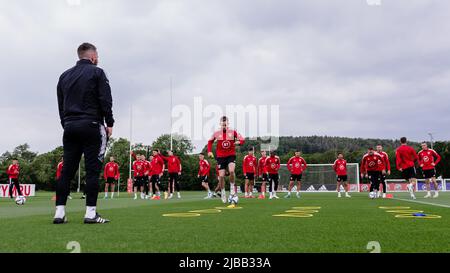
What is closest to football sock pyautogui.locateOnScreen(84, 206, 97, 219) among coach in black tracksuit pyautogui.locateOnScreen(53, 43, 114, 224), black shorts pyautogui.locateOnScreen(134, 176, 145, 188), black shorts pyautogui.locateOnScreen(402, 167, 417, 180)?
coach in black tracksuit pyautogui.locateOnScreen(53, 43, 114, 224)

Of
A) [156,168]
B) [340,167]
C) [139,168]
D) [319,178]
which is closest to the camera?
[340,167]

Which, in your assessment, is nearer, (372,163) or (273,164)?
(372,163)

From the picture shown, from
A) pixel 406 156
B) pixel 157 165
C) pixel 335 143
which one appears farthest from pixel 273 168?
pixel 335 143

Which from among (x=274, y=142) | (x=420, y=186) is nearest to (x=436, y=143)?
(x=274, y=142)

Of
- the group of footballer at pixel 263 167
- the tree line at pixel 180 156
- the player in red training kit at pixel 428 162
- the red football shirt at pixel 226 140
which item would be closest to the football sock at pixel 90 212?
the group of footballer at pixel 263 167

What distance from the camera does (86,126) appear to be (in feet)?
17.8

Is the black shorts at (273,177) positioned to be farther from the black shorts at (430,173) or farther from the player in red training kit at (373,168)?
the black shorts at (430,173)

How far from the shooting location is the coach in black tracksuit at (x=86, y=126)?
18.0ft

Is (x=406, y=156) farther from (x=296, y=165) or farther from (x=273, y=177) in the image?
(x=273, y=177)
